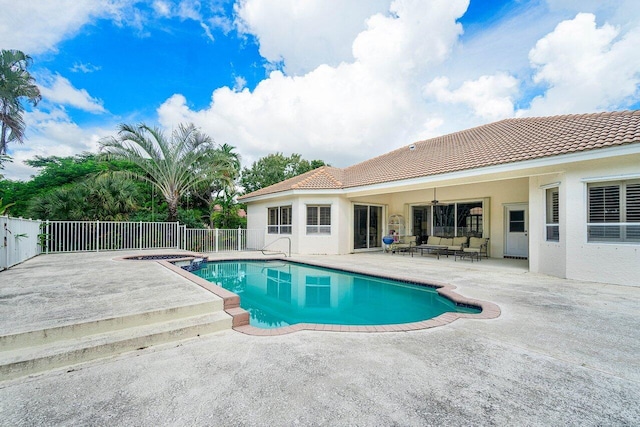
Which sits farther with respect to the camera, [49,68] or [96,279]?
[49,68]

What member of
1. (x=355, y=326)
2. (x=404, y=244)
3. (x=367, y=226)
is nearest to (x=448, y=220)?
(x=404, y=244)

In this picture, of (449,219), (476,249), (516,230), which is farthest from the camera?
(449,219)

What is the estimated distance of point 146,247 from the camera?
15.4 meters

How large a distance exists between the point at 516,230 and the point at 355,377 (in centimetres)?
1338

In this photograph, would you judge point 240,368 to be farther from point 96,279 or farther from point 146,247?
point 146,247

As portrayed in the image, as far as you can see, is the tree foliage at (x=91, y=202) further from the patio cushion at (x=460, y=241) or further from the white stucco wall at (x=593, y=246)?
the white stucco wall at (x=593, y=246)

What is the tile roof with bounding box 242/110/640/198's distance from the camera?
26.0 ft

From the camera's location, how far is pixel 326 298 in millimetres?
7680

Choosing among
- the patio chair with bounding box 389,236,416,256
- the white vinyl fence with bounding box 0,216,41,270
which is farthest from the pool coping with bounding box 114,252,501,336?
the patio chair with bounding box 389,236,416,256

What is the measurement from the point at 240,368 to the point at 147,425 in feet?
3.34

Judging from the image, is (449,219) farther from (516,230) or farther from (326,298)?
(326,298)

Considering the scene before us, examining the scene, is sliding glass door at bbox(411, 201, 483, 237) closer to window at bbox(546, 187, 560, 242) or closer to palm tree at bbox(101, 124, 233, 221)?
window at bbox(546, 187, 560, 242)

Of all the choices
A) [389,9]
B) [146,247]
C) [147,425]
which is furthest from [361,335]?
[146,247]

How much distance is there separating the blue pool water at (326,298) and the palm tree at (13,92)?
18.7 meters
